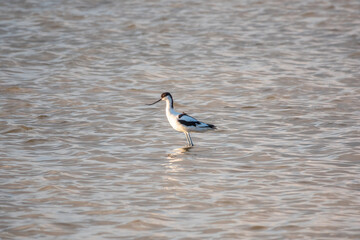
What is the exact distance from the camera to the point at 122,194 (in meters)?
8.75

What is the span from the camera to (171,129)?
1266cm

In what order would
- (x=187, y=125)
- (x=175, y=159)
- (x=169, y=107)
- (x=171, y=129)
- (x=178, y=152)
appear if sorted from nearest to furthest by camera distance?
(x=175, y=159) < (x=178, y=152) < (x=187, y=125) < (x=169, y=107) < (x=171, y=129)

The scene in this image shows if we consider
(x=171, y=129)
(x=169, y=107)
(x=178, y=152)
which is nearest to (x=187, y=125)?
(x=178, y=152)

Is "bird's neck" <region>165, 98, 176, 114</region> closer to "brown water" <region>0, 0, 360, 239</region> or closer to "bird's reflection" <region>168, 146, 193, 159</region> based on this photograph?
"brown water" <region>0, 0, 360, 239</region>

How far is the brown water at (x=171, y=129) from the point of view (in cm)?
795

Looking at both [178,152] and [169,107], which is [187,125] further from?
[169,107]

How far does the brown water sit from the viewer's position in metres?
7.95

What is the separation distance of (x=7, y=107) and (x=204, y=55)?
6876 mm

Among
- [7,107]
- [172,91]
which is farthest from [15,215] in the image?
[172,91]

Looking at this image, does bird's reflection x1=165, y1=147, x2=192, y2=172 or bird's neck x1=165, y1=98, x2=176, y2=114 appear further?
bird's neck x1=165, y1=98, x2=176, y2=114

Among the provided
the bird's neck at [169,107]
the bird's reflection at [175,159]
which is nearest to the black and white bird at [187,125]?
the bird's neck at [169,107]

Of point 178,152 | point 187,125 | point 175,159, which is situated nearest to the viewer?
point 175,159

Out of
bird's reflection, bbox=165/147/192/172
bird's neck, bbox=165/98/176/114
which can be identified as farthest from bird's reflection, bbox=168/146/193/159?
bird's neck, bbox=165/98/176/114

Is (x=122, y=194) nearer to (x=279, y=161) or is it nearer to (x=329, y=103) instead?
(x=279, y=161)
